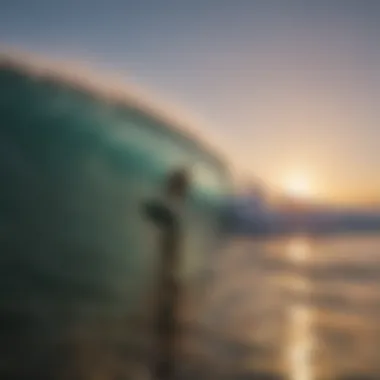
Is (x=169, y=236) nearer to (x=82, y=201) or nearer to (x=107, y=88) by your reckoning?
(x=82, y=201)

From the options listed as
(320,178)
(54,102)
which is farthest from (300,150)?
(54,102)

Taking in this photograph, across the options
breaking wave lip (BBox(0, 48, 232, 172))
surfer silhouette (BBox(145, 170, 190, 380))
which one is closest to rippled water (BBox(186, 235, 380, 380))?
surfer silhouette (BBox(145, 170, 190, 380))

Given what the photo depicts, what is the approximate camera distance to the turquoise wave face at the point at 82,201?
1135mm

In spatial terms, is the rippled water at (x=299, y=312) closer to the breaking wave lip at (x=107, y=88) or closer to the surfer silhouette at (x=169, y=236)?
the surfer silhouette at (x=169, y=236)

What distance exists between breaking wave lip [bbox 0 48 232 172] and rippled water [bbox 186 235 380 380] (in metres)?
0.23

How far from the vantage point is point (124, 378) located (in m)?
1.12

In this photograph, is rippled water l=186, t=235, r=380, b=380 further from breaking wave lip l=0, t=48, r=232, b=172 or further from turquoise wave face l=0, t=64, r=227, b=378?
breaking wave lip l=0, t=48, r=232, b=172

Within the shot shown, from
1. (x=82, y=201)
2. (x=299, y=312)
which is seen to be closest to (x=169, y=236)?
(x=82, y=201)

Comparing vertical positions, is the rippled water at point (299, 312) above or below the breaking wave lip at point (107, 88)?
below

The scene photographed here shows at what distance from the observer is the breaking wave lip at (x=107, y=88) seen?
118 centimetres

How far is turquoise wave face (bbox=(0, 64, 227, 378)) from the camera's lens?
1135mm

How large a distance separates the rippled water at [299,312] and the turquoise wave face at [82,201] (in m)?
0.10

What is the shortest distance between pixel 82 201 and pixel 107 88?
0.23 meters

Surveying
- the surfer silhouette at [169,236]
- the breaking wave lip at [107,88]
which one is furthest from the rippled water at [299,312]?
the breaking wave lip at [107,88]
